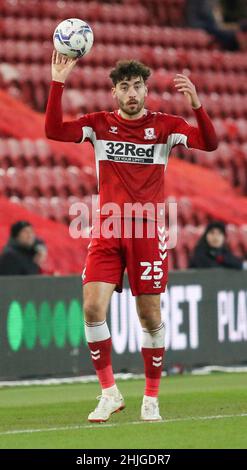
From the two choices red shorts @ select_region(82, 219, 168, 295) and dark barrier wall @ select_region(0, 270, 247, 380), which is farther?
dark barrier wall @ select_region(0, 270, 247, 380)

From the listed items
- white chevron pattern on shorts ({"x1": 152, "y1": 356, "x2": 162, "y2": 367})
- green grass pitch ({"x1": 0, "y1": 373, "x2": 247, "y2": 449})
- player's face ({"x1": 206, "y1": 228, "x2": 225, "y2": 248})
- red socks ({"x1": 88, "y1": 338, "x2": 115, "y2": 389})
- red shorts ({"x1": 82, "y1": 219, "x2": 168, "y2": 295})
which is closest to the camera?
green grass pitch ({"x1": 0, "y1": 373, "x2": 247, "y2": 449})

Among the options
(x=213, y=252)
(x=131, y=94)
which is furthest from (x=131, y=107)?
(x=213, y=252)

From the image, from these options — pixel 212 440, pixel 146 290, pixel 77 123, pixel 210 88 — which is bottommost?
pixel 212 440

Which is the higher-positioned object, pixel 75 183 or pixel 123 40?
pixel 123 40

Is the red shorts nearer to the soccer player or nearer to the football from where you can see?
the soccer player

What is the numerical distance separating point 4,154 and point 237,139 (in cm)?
552

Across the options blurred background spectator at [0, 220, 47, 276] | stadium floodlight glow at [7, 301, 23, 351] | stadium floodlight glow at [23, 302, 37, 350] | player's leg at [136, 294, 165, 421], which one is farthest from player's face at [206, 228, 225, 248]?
player's leg at [136, 294, 165, 421]

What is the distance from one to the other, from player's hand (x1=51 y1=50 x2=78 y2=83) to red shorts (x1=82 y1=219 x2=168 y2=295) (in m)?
1.03

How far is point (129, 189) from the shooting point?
9.01m

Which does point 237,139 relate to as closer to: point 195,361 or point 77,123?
point 195,361

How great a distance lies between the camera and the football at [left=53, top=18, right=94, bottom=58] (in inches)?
354

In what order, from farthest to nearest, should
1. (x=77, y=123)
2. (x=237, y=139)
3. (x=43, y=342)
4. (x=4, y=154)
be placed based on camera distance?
1. (x=237, y=139)
2. (x=4, y=154)
3. (x=43, y=342)
4. (x=77, y=123)

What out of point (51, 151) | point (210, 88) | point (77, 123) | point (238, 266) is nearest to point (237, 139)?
point (210, 88)

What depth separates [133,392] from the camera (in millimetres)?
12148
